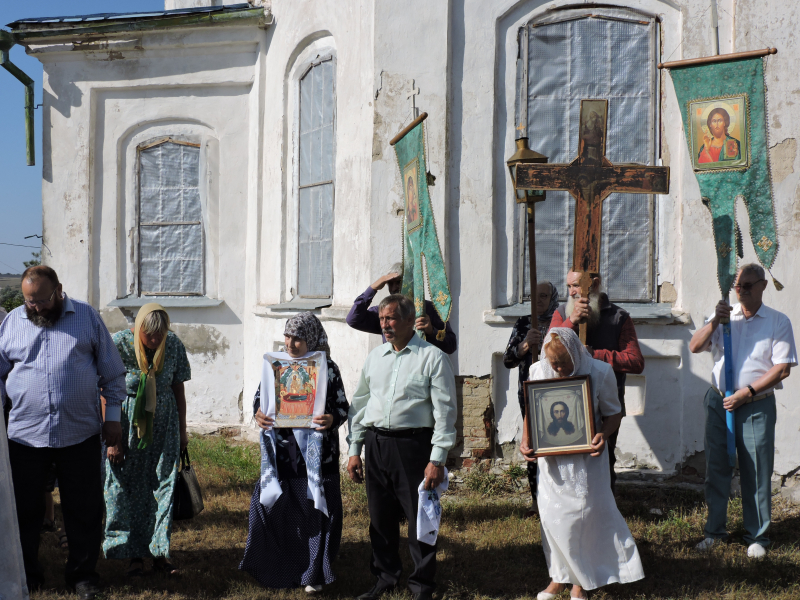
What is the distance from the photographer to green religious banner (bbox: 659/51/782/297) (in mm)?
4406

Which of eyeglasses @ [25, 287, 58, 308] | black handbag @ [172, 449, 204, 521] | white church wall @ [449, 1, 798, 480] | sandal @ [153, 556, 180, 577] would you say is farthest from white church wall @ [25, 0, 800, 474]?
eyeglasses @ [25, 287, 58, 308]

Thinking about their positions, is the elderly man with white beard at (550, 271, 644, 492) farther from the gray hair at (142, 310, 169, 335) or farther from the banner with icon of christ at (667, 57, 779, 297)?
the gray hair at (142, 310, 169, 335)

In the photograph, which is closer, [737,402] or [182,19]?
[737,402]

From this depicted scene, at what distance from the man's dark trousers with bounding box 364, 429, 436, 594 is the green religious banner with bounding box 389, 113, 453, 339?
0.92 metres

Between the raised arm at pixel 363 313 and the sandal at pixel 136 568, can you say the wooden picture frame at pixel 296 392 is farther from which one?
the sandal at pixel 136 568

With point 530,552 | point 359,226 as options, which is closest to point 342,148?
point 359,226

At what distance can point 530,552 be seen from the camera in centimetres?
512

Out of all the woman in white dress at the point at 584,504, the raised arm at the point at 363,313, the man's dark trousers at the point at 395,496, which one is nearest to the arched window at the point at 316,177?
the raised arm at the point at 363,313

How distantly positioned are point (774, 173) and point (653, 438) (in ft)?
8.28

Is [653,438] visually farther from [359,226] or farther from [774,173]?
[359,226]

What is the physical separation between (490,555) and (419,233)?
89.5 inches

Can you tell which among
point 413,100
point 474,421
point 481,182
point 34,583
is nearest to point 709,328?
point 474,421

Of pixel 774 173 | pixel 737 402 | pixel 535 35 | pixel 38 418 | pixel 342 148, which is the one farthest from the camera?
pixel 342 148

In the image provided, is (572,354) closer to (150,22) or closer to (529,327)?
(529,327)
